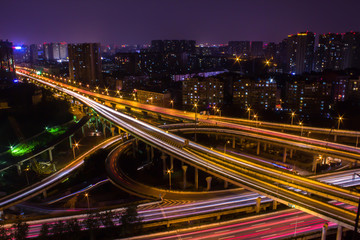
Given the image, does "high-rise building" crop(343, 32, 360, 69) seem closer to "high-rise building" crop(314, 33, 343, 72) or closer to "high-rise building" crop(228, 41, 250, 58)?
"high-rise building" crop(314, 33, 343, 72)

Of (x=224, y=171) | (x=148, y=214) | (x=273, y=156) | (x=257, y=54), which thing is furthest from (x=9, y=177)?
(x=257, y=54)

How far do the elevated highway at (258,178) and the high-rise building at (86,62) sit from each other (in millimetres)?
36341

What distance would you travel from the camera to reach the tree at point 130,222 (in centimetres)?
844

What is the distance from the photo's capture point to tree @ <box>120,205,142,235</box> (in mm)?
8438

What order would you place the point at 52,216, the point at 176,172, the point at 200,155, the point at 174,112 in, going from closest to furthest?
the point at 52,216, the point at 200,155, the point at 176,172, the point at 174,112

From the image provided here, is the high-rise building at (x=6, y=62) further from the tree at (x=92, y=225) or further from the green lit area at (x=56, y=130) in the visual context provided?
the tree at (x=92, y=225)

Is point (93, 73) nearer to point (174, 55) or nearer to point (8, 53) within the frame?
point (8, 53)

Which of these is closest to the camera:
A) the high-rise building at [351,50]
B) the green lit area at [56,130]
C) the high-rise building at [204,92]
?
the green lit area at [56,130]

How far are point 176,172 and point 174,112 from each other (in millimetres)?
8107

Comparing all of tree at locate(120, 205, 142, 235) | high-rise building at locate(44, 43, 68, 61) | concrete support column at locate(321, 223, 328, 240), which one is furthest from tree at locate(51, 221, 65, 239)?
high-rise building at locate(44, 43, 68, 61)

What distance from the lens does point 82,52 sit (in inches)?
1966

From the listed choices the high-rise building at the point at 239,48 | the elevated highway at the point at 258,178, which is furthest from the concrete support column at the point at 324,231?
the high-rise building at the point at 239,48

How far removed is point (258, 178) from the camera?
33.5ft

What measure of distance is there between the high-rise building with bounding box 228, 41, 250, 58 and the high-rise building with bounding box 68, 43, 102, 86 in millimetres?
44526
